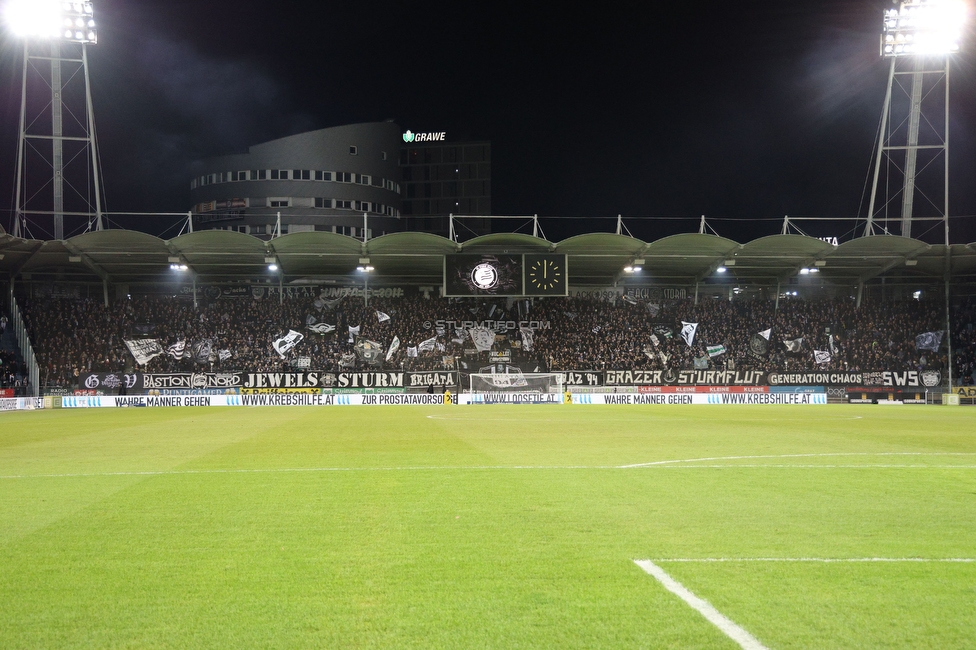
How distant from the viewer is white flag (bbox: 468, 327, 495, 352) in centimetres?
5106

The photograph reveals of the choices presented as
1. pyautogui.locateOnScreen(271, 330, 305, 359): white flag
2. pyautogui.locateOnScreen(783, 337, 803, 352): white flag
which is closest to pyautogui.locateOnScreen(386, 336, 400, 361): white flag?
pyautogui.locateOnScreen(271, 330, 305, 359): white flag

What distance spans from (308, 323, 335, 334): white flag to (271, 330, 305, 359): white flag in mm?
978

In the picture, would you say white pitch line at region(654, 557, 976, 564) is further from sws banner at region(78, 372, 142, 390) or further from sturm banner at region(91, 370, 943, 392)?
sws banner at region(78, 372, 142, 390)

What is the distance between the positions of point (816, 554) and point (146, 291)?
5338cm

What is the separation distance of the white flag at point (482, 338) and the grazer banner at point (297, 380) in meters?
5.12

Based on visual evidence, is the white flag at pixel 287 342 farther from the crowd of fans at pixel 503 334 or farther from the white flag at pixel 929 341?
the white flag at pixel 929 341

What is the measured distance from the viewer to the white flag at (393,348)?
1956 inches

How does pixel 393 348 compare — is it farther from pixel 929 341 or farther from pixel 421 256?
pixel 929 341

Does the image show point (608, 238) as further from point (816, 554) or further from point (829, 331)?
point (816, 554)

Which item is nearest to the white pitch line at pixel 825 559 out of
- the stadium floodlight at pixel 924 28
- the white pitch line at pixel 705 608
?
the white pitch line at pixel 705 608

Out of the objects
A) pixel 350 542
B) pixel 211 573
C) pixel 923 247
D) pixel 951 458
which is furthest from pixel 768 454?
pixel 923 247

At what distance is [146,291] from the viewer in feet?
172

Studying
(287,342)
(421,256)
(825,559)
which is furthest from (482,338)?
(825,559)

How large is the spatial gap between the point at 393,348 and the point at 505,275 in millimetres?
9676
